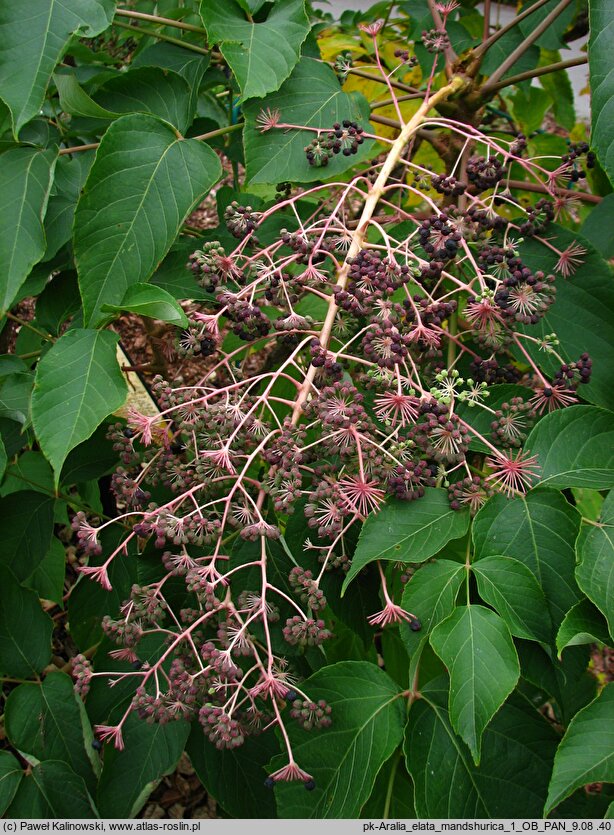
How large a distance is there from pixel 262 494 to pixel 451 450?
0.23m

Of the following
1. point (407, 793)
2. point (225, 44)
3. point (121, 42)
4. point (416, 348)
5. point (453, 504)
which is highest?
point (225, 44)

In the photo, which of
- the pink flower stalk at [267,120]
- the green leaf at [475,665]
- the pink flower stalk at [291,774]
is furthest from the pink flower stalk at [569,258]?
the pink flower stalk at [291,774]

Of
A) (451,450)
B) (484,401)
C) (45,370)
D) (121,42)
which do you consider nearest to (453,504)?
(451,450)

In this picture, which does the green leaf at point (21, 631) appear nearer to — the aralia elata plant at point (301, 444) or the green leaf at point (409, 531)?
the aralia elata plant at point (301, 444)

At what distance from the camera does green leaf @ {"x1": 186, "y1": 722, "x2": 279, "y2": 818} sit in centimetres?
117

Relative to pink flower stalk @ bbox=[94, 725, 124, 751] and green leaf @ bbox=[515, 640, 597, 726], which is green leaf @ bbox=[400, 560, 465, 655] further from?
pink flower stalk @ bbox=[94, 725, 124, 751]

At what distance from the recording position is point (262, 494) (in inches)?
35.7

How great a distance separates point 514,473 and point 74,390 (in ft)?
1.89

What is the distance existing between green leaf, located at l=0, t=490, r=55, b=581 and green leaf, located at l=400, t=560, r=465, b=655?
75 centimetres

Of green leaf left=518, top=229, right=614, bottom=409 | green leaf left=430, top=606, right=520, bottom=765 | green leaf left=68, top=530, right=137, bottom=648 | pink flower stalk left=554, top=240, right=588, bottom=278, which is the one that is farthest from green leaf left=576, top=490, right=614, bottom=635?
green leaf left=68, top=530, right=137, bottom=648

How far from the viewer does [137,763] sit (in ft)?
3.66

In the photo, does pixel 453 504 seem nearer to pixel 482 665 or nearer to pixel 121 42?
pixel 482 665

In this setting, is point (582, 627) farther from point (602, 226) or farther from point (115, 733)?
point (602, 226)

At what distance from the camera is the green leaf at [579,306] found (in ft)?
3.93
